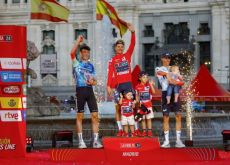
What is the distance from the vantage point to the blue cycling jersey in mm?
10828

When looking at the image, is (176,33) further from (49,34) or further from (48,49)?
(48,49)

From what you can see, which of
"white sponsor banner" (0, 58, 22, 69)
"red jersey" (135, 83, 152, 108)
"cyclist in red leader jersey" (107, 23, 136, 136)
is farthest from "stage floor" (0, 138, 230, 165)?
"red jersey" (135, 83, 152, 108)

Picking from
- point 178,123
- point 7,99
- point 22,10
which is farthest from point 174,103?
point 22,10

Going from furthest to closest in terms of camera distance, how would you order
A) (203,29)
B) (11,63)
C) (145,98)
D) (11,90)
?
(203,29) < (145,98) < (11,90) < (11,63)

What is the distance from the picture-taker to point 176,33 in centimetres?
6225

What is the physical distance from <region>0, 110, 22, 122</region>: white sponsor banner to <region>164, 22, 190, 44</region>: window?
52721 mm

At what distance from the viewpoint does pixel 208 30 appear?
60344 mm

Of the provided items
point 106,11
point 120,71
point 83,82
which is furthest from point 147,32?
point 83,82

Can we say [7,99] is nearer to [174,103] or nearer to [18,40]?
[18,40]

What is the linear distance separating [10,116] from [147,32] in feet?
177

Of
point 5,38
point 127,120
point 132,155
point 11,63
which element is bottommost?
point 132,155

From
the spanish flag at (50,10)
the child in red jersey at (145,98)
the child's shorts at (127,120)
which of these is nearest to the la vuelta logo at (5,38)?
the child's shorts at (127,120)

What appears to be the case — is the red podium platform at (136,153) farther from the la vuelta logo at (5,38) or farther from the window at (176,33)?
the window at (176,33)

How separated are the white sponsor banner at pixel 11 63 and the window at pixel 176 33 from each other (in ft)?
173
